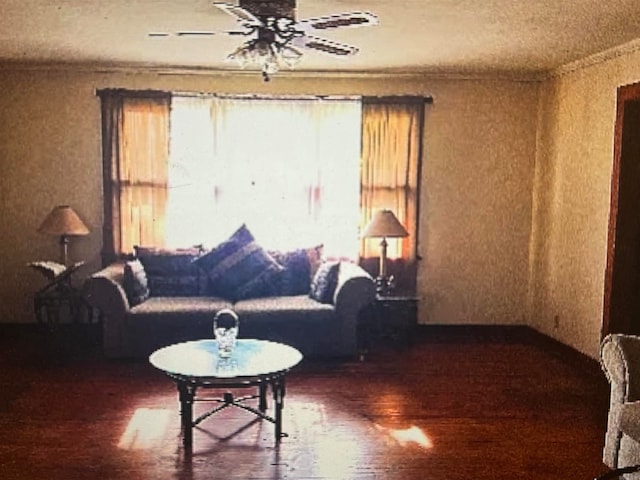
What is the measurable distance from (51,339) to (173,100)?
7.85 ft

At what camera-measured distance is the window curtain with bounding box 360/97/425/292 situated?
688cm

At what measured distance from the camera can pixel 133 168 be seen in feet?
22.3

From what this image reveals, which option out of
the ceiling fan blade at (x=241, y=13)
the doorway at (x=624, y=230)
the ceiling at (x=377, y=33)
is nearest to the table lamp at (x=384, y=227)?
the ceiling at (x=377, y=33)

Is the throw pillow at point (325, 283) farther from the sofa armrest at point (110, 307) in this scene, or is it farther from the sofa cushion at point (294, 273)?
the sofa armrest at point (110, 307)

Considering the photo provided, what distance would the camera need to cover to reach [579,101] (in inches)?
245

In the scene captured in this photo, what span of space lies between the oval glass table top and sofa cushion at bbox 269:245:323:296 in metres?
1.51

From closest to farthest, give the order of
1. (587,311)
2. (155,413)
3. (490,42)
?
(155,413)
(490,42)
(587,311)

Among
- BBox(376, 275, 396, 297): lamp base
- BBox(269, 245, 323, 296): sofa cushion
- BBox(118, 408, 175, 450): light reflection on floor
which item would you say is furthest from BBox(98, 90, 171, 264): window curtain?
BBox(118, 408, 175, 450): light reflection on floor

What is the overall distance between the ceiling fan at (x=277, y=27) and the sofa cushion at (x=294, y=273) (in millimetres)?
2470

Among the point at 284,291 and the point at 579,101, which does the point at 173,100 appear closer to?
the point at 284,291

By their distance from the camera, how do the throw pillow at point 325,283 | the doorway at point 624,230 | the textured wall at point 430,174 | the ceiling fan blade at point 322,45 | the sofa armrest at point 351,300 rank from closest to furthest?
the ceiling fan blade at point 322,45
the doorway at point 624,230
the sofa armrest at point 351,300
the throw pillow at point 325,283
the textured wall at point 430,174

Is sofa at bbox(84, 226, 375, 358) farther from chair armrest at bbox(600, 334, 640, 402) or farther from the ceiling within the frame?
chair armrest at bbox(600, 334, 640, 402)

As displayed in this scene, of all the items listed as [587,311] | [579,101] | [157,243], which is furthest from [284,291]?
[579,101]

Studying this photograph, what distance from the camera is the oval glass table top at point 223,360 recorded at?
4.23 m
